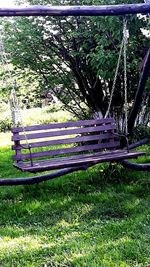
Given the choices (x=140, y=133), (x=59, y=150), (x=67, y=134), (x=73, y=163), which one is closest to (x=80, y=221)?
(x=73, y=163)

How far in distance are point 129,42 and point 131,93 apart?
1198 millimetres

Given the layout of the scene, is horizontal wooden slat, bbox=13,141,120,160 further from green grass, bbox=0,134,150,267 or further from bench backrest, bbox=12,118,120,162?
green grass, bbox=0,134,150,267

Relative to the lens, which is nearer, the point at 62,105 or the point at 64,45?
the point at 64,45

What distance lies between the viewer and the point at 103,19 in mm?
6090

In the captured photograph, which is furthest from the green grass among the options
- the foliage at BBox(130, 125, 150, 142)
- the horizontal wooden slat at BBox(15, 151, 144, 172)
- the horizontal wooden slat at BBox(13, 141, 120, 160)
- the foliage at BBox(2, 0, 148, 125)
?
the foliage at BBox(2, 0, 148, 125)

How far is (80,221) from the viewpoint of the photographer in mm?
3932

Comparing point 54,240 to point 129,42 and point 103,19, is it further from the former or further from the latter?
point 129,42

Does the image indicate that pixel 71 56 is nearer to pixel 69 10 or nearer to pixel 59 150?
pixel 59 150

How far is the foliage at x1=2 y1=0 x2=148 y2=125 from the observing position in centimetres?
687

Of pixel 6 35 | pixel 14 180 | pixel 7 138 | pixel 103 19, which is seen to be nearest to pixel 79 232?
pixel 14 180

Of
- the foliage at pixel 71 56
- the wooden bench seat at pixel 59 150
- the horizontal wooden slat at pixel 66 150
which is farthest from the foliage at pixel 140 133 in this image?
the horizontal wooden slat at pixel 66 150

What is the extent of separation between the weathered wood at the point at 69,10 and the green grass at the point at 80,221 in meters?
1.98

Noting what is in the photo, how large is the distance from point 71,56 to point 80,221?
4332mm

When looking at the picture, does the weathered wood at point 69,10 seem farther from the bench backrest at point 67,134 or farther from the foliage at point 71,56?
the foliage at point 71,56
